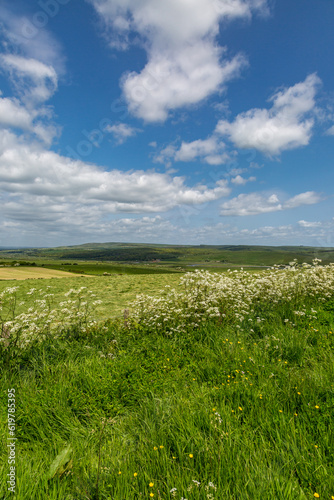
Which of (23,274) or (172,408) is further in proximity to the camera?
(23,274)

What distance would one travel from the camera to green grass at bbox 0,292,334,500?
9.03 feet

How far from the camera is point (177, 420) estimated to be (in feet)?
12.1

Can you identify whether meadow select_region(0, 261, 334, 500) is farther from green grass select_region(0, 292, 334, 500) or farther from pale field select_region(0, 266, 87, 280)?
pale field select_region(0, 266, 87, 280)

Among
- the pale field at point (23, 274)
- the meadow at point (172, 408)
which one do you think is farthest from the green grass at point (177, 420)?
the pale field at point (23, 274)

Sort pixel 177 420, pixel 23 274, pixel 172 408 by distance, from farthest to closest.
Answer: pixel 23 274 → pixel 172 408 → pixel 177 420

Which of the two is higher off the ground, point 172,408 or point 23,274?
point 172,408

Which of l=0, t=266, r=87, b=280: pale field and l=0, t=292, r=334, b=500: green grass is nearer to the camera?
l=0, t=292, r=334, b=500: green grass

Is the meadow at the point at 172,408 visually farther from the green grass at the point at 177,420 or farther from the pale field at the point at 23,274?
the pale field at the point at 23,274

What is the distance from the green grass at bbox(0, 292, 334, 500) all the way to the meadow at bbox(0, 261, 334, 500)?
0.07 feet

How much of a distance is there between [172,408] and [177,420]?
346mm

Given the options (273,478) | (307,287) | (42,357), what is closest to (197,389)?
(273,478)

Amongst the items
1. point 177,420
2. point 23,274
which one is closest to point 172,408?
point 177,420

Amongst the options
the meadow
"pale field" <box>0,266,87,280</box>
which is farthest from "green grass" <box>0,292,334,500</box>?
"pale field" <box>0,266,87,280</box>

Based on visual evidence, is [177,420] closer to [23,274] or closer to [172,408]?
[172,408]
